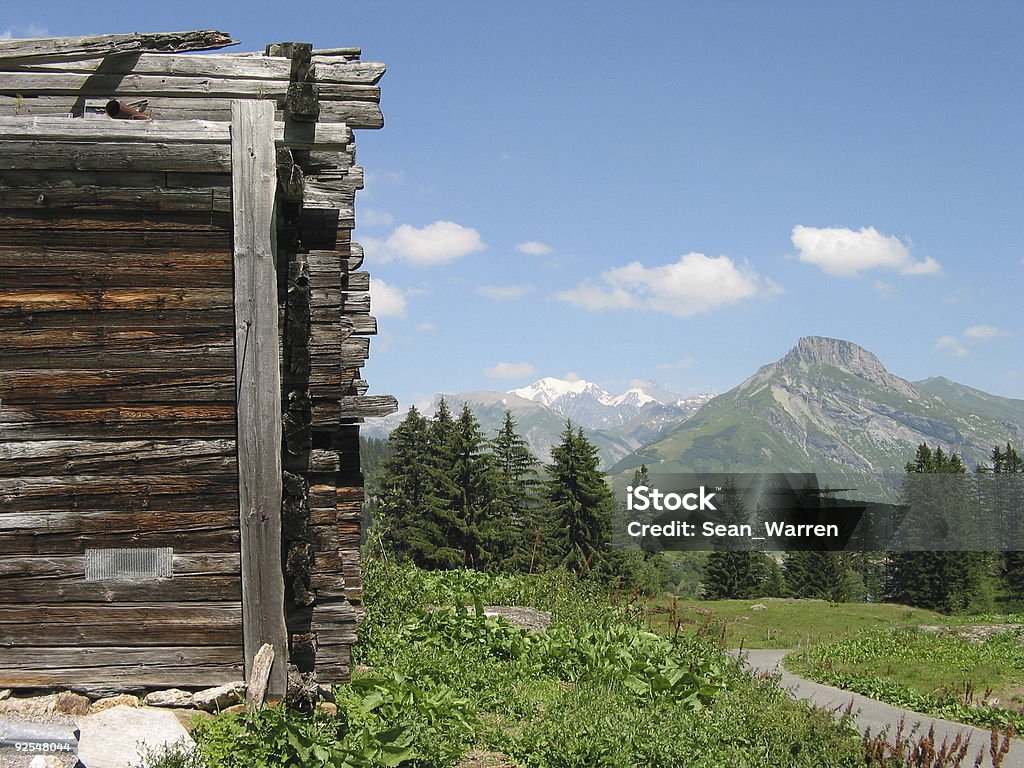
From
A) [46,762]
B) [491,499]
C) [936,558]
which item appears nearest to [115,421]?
[46,762]

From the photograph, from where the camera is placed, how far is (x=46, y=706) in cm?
661

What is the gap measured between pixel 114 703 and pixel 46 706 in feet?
1.56

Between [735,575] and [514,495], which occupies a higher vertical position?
[514,495]

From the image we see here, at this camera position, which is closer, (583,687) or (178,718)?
(178,718)

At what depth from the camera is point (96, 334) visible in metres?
7.00

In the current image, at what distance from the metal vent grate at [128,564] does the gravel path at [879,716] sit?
7298mm

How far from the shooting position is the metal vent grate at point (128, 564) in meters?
6.96

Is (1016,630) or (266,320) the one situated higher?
(266,320)

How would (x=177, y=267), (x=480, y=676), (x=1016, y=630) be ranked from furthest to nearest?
(x=1016, y=630)
(x=480, y=676)
(x=177, y=267)

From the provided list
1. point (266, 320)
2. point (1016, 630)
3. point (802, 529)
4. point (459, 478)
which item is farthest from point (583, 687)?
point (802, 529)

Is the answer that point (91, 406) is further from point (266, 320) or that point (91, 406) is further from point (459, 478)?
point (459, 478)

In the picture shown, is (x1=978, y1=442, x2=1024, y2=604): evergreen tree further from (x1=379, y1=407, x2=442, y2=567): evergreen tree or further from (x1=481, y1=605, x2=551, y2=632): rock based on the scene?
(x1=481, y1=605, x2=551, y2=632): rock

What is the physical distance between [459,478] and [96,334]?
41102 millimetres

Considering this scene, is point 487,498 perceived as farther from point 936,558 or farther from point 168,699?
point 168,699
